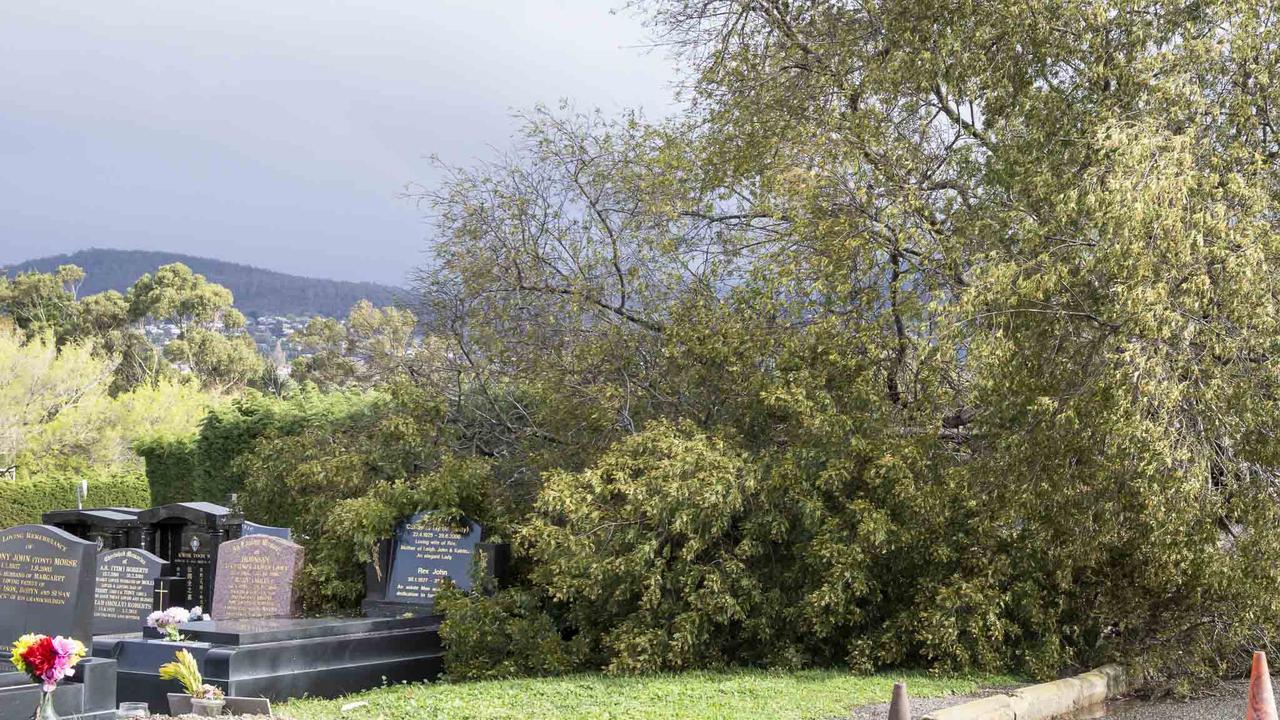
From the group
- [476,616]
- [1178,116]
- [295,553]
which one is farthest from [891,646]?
[295,553]

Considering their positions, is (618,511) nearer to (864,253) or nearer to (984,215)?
(864,253)

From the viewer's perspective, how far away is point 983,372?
33.1 ft

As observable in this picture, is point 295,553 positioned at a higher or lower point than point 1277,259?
lower

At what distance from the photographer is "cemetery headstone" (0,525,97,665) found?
1155 centimetres

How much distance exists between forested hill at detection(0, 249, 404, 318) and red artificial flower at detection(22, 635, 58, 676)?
11655cm

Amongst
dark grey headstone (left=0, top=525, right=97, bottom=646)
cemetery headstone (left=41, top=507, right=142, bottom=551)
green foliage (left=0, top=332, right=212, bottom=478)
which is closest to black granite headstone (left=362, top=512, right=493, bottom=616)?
cemetery headstone (left=41, top=507, right=142, bottom=551)

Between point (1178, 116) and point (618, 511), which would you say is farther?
point (618, 511)

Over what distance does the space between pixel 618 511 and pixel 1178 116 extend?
20.6 feet

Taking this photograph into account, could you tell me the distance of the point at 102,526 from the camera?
14.8 metres

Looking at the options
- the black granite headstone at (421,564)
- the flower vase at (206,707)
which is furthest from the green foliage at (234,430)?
the flower vase at (206,707)

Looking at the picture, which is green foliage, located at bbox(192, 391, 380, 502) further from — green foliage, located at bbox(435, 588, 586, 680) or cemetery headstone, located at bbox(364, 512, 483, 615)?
green foliage, located at bbox(435, 588, 586, 680)

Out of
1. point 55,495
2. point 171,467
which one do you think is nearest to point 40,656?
point 171,467

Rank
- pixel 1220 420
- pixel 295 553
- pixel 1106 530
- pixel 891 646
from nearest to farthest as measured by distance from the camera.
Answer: pixel 1220 420, pixel 1106 530, pixel 891 646, pixel 295 553

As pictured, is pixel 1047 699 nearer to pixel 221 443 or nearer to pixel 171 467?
pixel 221 443
